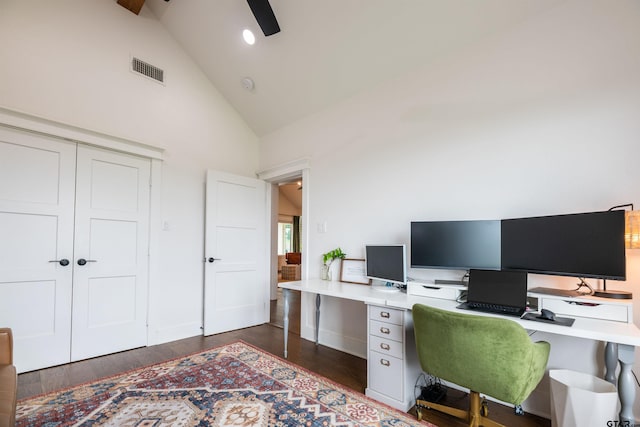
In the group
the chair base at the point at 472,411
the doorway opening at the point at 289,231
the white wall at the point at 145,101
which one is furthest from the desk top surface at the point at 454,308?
the doorway opening at the point at 289,231

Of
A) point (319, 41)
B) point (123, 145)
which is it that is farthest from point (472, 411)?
point (123, 145)

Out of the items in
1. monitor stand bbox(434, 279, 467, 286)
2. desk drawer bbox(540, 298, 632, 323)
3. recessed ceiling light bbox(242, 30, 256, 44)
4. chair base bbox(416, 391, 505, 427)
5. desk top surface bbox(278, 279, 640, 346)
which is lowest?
chair base bbox(416, 391, 505, 427)

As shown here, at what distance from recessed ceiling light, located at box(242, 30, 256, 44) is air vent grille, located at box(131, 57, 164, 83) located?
1.17 m

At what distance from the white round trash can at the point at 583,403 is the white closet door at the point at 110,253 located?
12.2 ft

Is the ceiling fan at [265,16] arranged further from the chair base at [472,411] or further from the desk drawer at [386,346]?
the chair base at [472,411]

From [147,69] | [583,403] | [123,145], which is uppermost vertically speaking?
[147,69]

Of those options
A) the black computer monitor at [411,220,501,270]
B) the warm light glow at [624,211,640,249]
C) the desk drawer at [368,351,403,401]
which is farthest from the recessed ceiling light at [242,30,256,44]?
the warm light glow at [624,211,640,249]

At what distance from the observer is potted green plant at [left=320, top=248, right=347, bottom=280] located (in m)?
3.30

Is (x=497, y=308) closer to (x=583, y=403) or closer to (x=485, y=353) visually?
(x=485, y=353)

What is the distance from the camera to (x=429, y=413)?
2.02 meters

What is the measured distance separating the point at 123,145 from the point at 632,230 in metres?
4.26

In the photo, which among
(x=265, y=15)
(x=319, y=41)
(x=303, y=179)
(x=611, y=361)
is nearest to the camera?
(x=611, y=361)

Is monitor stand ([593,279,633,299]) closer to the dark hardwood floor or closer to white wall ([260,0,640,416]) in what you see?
white wall ([260,0,640,416])

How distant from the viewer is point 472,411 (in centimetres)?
177
